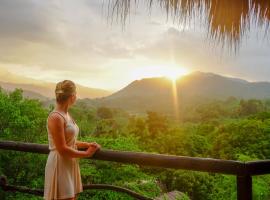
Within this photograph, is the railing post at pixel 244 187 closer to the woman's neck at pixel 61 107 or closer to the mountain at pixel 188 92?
the woman's neck at pixel 61 107

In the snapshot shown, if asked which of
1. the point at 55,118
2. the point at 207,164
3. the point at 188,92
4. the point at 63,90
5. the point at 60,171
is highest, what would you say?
the point at 188,92

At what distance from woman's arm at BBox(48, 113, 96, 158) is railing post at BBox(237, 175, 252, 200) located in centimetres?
94

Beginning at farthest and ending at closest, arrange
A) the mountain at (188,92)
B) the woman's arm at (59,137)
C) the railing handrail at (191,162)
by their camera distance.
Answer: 1. the mountain at (188,92)
2. the woman's arm at (59,137)
3. the railing handrail at (191,162)

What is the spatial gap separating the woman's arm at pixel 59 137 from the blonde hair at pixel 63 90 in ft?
0.31

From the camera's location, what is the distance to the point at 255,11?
194cm

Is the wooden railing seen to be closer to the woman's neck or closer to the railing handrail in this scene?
the railing handrail

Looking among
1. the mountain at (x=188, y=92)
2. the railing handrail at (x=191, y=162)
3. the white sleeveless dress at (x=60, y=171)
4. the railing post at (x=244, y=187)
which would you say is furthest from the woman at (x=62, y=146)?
the mountain at (x=188, y=92)

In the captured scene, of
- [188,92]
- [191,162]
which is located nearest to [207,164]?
[191,162]

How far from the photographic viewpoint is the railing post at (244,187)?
178cm

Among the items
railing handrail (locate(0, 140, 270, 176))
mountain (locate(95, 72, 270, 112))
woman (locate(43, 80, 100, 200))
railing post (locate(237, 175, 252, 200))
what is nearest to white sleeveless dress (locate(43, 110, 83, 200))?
woman (locate(43, 80, 100, 200))

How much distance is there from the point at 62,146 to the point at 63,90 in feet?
0.96

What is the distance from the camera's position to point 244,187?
→ 1.78m

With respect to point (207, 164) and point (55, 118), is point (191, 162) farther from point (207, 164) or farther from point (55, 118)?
point (55, 118)

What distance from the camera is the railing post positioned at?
69.9 inches
